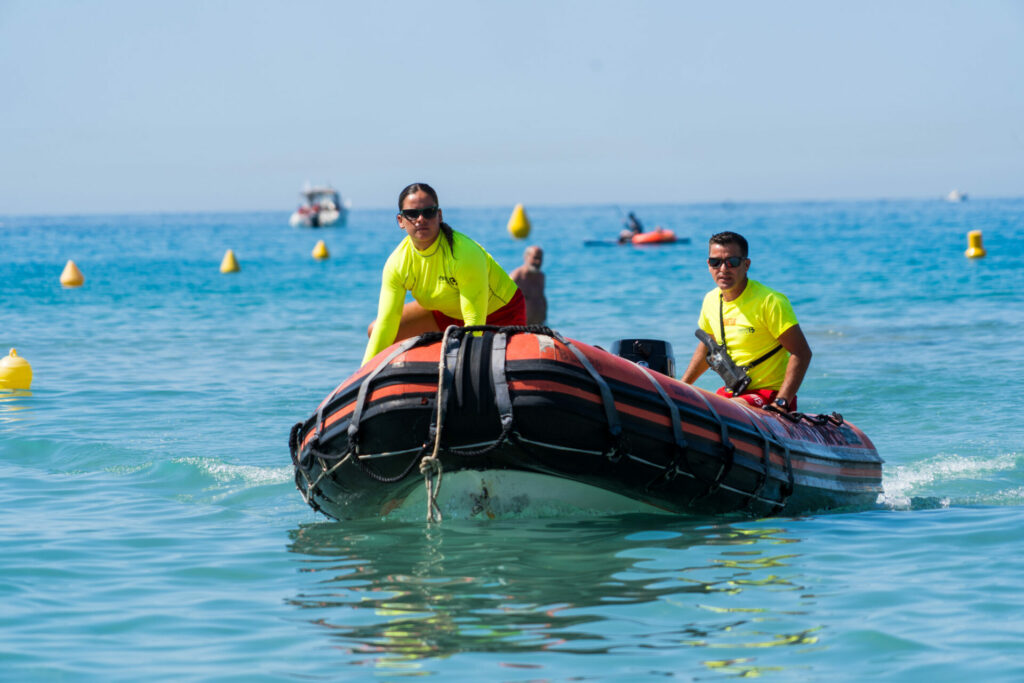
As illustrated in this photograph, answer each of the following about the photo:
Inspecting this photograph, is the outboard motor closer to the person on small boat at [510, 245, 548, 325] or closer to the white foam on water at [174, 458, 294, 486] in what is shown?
the white foam on water at [174, 458, 294, 486]

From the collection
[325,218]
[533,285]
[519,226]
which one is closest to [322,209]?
[325,218]

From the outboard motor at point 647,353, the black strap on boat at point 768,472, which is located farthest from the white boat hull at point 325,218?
the black strap on boat at point 768,472

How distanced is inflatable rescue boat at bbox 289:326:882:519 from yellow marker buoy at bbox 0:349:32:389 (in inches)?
235

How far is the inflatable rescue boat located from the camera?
5.02 m

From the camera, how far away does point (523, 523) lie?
5.68 metres

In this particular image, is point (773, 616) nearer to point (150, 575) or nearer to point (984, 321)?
point (150, 575)

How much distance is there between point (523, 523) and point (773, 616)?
1.61 metres

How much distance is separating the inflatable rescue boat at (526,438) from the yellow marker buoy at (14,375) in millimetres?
5972

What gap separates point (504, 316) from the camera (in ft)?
19.8

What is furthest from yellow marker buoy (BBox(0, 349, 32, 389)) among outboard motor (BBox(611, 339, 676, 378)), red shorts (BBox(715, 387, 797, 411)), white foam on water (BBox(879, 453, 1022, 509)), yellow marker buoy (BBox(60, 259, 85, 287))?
yellow marker buoy (BBox(60, 259, 85, 287))

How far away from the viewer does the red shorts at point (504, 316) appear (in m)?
5.91

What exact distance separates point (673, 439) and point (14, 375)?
7494 millimetres

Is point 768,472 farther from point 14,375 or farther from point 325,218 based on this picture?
point 325,218

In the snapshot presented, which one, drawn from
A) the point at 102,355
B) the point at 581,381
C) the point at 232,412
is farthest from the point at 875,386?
the point at 102,355
